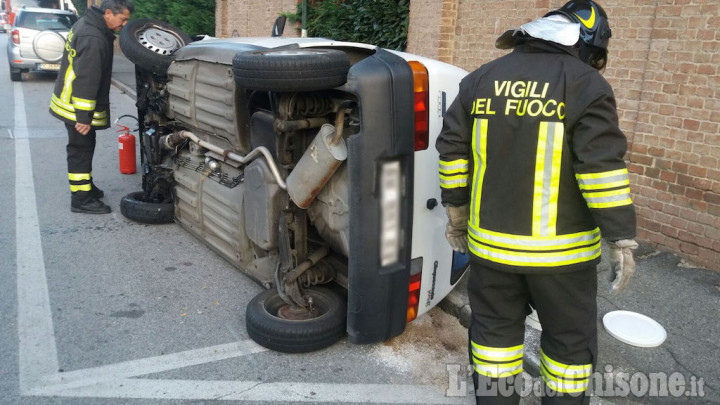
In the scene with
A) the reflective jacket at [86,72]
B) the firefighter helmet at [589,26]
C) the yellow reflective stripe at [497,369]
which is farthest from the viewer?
the reflective jacket at [86,72]

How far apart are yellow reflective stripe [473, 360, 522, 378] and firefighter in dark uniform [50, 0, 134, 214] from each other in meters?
4.31

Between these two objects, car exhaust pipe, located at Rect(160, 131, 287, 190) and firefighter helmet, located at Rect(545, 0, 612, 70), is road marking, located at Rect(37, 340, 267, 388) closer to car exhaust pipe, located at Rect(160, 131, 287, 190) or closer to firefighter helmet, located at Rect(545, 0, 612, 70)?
car exhaust pipe, located at Rect(160, 131, 287, 190)

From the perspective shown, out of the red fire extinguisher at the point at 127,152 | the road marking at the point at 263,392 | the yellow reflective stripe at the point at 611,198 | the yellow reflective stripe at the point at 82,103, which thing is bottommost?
the road marking at the point at 263,392

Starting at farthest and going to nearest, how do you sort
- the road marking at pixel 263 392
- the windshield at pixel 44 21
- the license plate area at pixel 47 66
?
the windshield at pixel 44 21 → the license plate area at pixel 47 66 → the road marking at pixel 263 392

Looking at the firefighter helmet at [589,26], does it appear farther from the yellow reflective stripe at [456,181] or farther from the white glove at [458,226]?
the white glove at [458,226]

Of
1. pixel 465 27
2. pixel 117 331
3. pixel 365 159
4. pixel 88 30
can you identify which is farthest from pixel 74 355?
pixel 465 27

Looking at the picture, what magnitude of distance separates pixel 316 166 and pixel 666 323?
7.86 feet

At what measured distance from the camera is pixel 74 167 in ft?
18.7

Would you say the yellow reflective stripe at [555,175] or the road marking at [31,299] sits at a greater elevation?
the yellow reflective stripe at [555,175]

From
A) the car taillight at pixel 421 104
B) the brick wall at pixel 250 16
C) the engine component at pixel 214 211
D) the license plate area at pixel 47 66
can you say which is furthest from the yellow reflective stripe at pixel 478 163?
the license plate area at pixel 47 66

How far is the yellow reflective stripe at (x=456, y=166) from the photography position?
107 inches

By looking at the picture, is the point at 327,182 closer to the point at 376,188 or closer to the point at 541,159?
the point at 376,188

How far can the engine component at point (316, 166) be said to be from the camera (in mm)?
3148

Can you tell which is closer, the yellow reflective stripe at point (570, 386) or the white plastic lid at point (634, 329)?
the yellow reflective stripe at point (570, 386)
